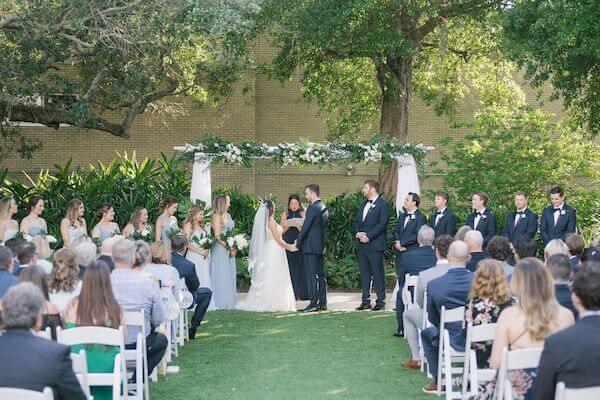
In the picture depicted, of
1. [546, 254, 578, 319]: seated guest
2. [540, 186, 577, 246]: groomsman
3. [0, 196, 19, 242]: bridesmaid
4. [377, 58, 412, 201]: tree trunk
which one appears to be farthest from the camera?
[377, 58, 412, 201]: tree trunk

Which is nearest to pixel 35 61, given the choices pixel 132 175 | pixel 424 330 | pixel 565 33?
pixel 132 175

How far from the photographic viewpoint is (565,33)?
13.6 meters

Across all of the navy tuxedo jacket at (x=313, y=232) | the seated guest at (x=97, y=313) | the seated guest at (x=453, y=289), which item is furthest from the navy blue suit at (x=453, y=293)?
the navy tuxedo jacket at (x=313, y=232)

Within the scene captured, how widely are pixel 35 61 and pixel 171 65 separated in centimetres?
432

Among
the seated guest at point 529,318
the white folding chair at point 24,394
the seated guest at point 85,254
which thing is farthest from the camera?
the seated guest at point 85,254

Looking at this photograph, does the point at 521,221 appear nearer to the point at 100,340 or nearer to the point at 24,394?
the point at 100,340

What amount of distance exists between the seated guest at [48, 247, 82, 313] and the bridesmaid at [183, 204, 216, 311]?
5.86 metres

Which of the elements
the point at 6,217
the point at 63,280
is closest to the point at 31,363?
the point at 63,280

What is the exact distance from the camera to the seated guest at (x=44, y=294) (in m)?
6.68

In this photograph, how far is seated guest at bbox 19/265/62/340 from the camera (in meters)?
6.68

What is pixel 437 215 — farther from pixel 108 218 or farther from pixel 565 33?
pixel 108 218

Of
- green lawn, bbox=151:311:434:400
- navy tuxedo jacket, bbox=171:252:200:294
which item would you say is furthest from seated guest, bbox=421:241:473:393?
navy tuxedo jacket, bbox=171:252:200:294

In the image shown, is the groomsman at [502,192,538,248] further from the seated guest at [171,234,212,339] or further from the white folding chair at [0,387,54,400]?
the white folding chair at [0,387,54,400]

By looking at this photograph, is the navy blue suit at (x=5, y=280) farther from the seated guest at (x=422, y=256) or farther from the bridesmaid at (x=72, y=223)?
the bridesmaid at (x=72, y=223)
